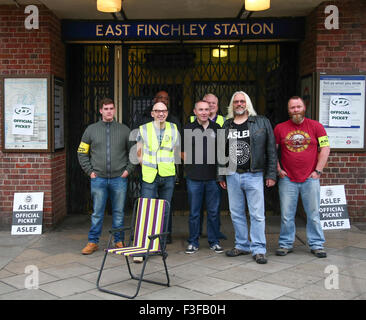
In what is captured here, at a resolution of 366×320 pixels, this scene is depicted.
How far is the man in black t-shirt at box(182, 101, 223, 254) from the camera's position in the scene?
6.16 m

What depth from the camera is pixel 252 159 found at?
5.80 meters

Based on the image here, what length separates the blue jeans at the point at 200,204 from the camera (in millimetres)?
6246

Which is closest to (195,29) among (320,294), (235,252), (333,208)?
(333,208)

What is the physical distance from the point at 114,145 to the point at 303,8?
367 cm

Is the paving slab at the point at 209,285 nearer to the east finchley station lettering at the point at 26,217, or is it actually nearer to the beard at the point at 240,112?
the beard at the point at 240,112

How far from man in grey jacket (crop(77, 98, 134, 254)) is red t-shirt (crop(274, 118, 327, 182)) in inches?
77.8

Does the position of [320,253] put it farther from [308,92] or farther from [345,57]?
[345,57]

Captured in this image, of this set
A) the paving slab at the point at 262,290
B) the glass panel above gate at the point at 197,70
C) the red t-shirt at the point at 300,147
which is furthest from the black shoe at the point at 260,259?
the glass panel above gate at the point at 197,70

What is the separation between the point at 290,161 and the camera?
6.04 meters

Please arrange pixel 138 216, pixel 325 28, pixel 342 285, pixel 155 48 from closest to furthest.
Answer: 1. pixel 342 285
2. pixel 138 216
3. pixel 325 28
4. pixel 155 48

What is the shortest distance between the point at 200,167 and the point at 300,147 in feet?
4.08

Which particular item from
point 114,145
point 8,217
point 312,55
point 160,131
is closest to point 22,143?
point 8,217

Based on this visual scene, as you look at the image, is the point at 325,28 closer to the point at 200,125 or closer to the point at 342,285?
the point at 200,125

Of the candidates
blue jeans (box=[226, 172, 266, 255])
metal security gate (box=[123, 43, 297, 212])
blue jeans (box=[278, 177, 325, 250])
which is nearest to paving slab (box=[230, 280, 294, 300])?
blue jeans (box=[226, 172, 266, 255])
